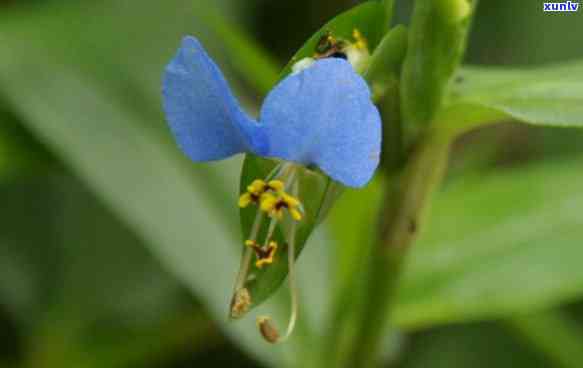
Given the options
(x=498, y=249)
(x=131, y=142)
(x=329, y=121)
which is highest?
(x=329, y=121)

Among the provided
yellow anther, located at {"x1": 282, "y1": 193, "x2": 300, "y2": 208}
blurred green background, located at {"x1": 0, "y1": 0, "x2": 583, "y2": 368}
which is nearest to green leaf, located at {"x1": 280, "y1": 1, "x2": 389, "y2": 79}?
yellow anther, located at {"x1": 282, "y1": 193, "x2": 300, "y2": 208}

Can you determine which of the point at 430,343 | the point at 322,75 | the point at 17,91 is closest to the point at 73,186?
the point at 17,91

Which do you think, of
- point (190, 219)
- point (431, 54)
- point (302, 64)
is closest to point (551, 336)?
point (190, 219)

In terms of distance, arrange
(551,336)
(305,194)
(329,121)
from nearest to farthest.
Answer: (329,121)
(305,194)
(551,336)

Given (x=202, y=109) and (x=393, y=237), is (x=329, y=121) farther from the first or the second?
(x=393, y=237)

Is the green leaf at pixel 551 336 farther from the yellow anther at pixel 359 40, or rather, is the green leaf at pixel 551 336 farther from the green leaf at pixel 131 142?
the yellow anther at pixel 359 40
